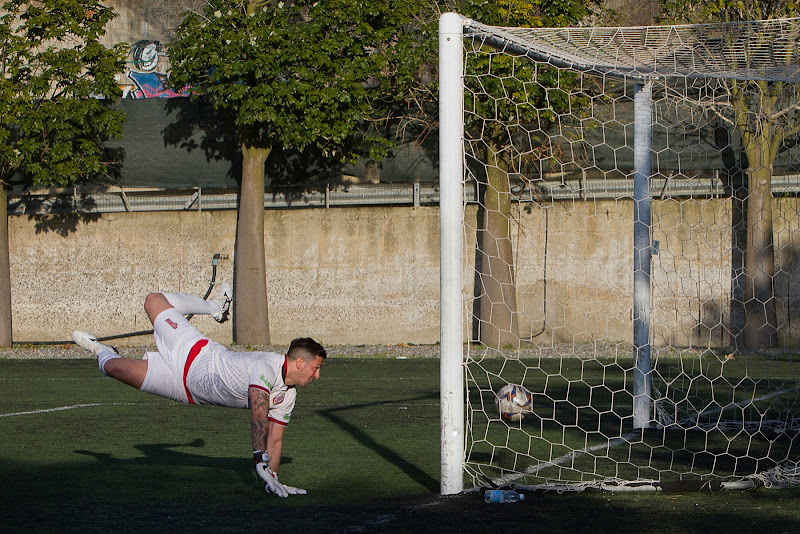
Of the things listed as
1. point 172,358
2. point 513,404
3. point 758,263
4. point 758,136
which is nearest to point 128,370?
point 172,358

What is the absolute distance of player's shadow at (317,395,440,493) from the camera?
19.6 ft

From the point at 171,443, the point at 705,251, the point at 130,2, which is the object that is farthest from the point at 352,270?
the point at 130,2

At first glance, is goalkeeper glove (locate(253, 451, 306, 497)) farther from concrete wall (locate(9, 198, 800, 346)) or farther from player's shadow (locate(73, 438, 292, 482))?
concrete wall (locate(9, 198, 800, 346))

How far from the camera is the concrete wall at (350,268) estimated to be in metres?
16.8

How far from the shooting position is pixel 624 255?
55.9ft

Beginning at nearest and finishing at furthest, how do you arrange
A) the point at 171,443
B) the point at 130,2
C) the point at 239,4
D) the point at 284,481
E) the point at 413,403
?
the point at 284,481 < the point at 171,443 < the point at 413,403 < the point at 239,4 < the point at 130,2

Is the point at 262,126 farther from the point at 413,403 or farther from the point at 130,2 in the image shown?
the point at 130,2

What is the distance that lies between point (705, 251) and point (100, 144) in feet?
37.7

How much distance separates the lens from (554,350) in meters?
15.4

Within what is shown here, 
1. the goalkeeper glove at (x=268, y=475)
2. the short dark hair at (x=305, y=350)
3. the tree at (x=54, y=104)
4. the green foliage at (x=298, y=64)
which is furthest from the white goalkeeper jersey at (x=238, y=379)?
the tree at (x=54, y=104)

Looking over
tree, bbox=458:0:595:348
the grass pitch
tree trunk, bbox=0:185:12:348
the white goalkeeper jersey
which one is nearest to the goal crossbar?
the white goalkeeper jersey

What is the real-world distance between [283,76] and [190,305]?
34.9 ft

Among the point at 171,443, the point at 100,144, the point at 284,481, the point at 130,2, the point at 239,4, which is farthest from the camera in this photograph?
the point at 130,2

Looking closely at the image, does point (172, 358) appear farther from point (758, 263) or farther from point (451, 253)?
point (758, 263)
